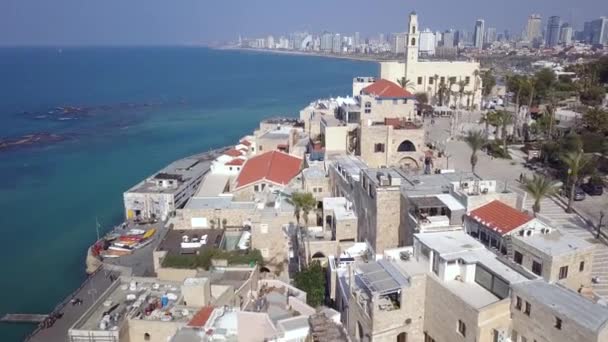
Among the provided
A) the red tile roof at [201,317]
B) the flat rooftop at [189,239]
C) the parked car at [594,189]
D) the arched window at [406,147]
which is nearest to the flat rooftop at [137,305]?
the red tile roof at [201,317]

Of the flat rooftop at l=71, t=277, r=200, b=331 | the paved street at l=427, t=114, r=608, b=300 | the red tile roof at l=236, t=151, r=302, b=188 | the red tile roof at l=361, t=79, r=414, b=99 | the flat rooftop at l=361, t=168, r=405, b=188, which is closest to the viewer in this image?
the flat rooftop at l=71, t=277, r=200, b=331

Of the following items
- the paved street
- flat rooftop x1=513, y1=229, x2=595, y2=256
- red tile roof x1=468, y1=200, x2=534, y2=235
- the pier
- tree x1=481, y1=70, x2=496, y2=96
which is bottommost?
the pier

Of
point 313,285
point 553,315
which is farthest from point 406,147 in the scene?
point 553,315

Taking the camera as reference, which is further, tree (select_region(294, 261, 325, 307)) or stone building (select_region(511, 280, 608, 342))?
tree (select_region(294, 261, 325, 307))

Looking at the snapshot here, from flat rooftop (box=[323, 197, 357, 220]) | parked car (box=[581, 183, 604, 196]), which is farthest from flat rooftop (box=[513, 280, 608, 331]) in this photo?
parked car (box=[581, 183, 604, 196])

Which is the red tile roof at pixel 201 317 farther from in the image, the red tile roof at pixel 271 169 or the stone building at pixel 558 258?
the red tile roof at pixel 271 169

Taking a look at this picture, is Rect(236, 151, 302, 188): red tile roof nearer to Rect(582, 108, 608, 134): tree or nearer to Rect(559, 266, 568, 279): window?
Rect(559, 266, 568, 279): window
